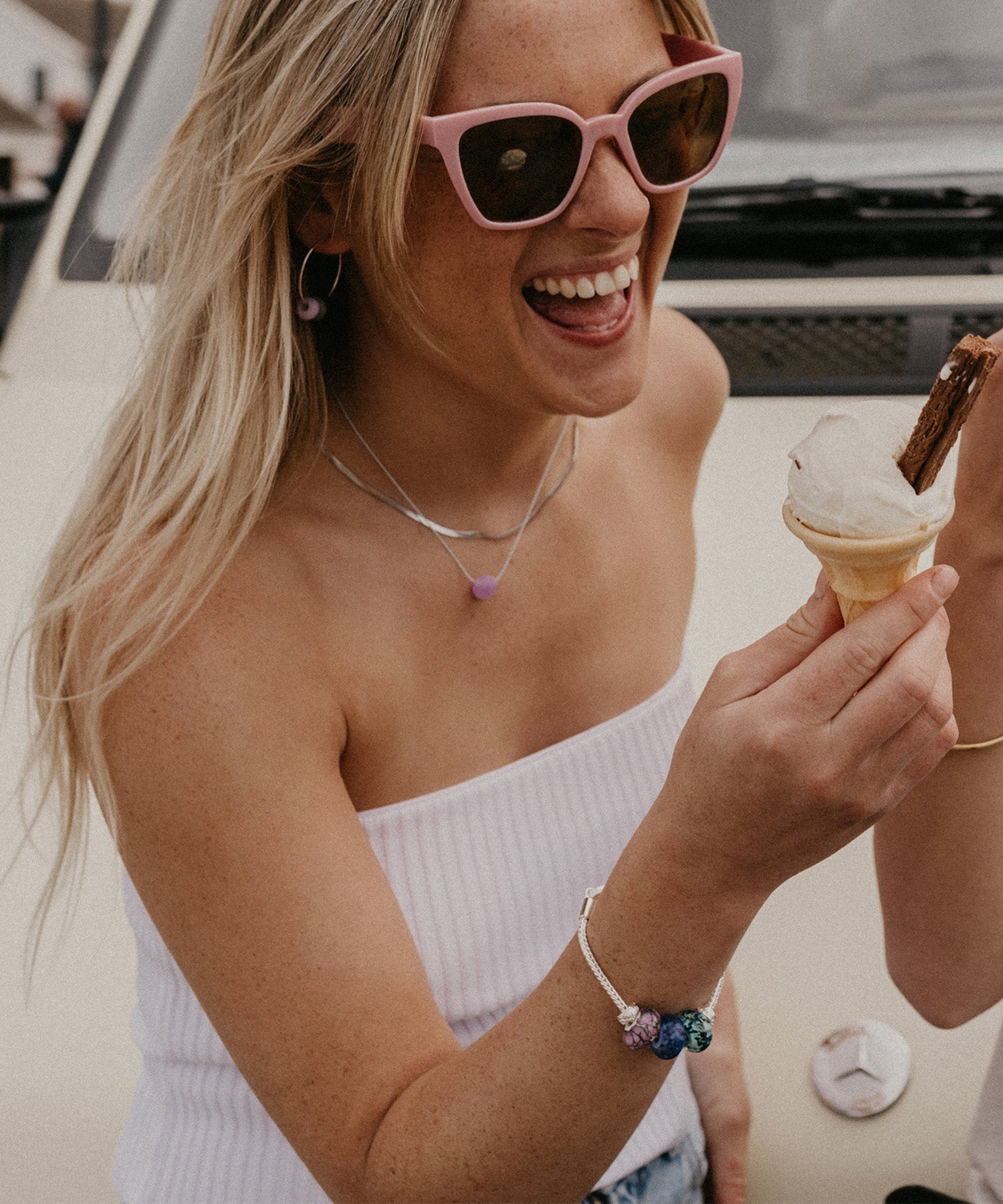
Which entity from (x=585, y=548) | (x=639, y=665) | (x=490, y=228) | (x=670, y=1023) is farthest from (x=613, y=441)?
(x=670, y=1023)

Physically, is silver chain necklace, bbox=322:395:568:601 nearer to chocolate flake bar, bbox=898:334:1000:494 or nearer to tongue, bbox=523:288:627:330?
tongue, bbox=523:288:627:330

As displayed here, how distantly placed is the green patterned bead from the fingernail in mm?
372

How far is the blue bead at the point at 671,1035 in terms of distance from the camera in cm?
101

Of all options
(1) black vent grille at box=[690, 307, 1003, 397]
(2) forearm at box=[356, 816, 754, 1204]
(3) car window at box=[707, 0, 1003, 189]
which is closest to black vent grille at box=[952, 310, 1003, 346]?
(1) black vent grille at box=[690, 307, 1003, 397]

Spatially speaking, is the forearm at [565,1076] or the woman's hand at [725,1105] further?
the woman's hand at [725,1105]

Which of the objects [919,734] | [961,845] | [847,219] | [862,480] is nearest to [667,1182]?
[961,845]

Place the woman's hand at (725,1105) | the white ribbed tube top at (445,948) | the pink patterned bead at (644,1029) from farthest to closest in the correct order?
the woman's hand at (725,1105), the white ribbed tube top at (445,948), the pink patterned bead at (644,1029)

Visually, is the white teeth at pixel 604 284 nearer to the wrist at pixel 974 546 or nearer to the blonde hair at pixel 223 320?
the blonde hair at pixel 223 320

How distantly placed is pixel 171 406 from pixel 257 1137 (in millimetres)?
749

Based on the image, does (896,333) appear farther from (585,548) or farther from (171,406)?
(171,406)

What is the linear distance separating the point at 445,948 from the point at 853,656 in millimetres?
609

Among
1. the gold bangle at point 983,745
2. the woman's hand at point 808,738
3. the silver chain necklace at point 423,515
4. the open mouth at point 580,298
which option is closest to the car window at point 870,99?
the silver chain necklace at point 423,515

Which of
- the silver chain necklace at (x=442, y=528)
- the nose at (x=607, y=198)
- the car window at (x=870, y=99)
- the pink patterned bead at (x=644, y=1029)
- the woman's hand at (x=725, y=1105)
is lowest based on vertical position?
the woman's hand at (x=725, y=1105)

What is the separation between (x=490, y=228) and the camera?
1159 mm
